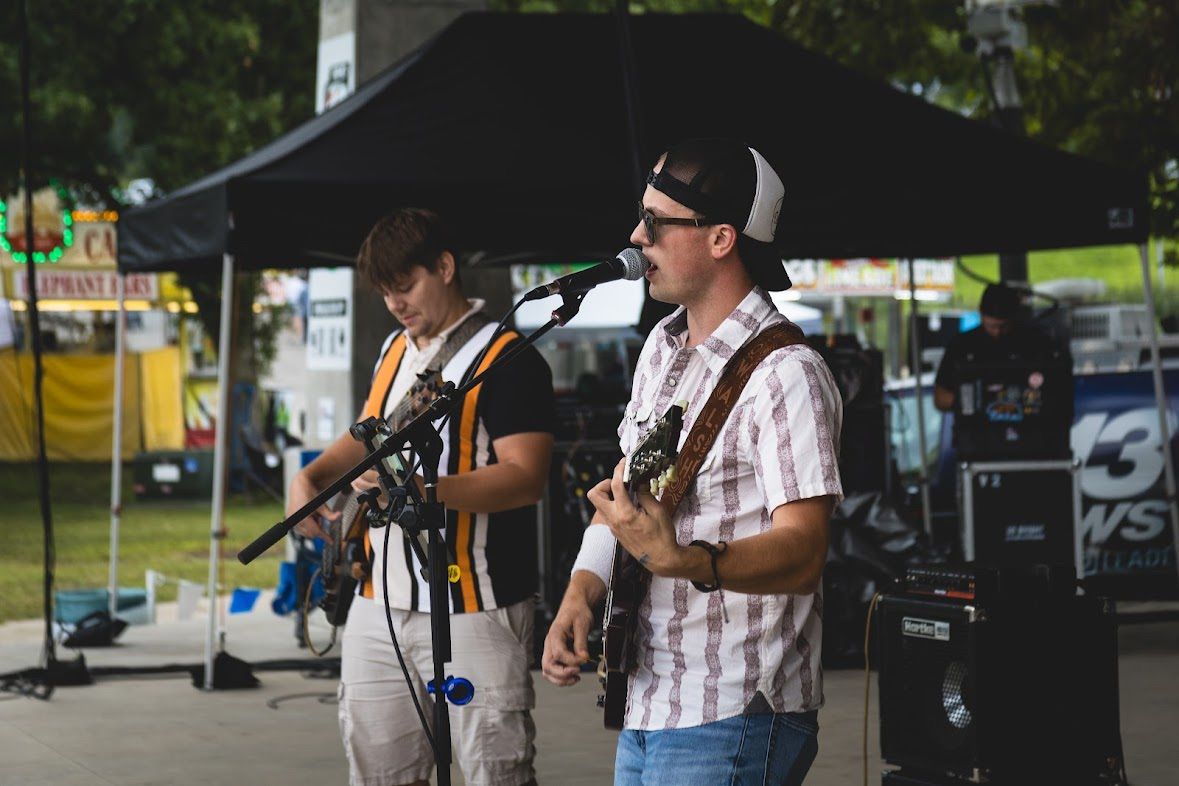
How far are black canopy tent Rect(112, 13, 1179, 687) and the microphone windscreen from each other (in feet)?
15.2

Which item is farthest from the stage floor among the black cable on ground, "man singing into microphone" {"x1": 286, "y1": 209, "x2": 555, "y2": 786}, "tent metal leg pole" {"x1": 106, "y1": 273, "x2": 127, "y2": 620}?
the black cable on ground

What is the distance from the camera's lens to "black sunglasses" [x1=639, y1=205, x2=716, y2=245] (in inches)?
112

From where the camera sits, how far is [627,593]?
9.27 feet

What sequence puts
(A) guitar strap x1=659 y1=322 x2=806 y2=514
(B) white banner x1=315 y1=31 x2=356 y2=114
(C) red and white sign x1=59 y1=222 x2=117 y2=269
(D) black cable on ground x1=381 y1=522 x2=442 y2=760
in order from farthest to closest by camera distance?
(C) red and white sign x1=59 y1=222 x2=117 y2=269, (B) white banner x1=315 y1=31 x2=356 y2=114, (D) black cable on ground x1=381 y1=522 x2=442 y2=760, (A) guitar strap x1=659 y1=322 x2=806 y2=514

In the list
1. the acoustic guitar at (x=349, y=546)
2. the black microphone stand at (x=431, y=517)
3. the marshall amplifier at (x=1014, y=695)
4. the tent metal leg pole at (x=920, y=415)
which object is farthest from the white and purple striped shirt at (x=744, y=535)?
the tent metal leg pole at (x=920, y=415)

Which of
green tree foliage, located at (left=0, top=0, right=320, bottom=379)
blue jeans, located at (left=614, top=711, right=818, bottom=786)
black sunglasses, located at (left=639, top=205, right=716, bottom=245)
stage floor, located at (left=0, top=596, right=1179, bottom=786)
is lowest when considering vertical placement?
stage floor, located at (left=0, top=596, right=1179, bottom=786)

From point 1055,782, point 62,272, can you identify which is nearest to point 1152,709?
point 1055,782

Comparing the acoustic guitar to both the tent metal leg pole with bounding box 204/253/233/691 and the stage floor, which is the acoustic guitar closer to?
the stage floor

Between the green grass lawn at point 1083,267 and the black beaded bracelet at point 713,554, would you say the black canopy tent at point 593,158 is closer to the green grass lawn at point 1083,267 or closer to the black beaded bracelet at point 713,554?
the black beaded bracelet at point 713,554

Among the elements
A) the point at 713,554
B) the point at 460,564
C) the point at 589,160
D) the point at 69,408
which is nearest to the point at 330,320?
the point at 589,160

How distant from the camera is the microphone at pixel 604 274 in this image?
290cm

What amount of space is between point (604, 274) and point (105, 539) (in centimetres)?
1521

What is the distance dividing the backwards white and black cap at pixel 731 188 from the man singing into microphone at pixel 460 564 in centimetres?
121

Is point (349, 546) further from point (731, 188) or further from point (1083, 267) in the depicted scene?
point (1083, 267)
